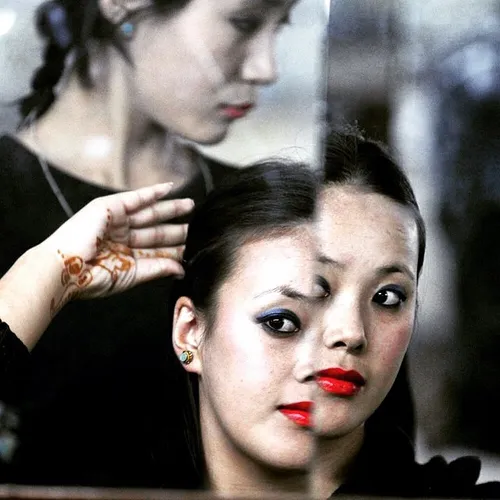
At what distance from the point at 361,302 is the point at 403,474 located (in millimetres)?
249

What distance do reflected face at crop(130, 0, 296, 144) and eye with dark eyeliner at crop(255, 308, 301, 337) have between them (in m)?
0.27

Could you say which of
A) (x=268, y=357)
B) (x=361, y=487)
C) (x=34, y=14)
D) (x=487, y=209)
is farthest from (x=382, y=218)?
(x=34, y=14)

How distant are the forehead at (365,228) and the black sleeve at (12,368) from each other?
46 centimetres

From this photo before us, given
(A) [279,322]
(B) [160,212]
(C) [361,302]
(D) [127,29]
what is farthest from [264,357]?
(D) [127,29]

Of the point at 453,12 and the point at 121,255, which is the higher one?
the point at 453,12

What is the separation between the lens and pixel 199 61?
1.33 metres

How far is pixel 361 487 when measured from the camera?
1.26m

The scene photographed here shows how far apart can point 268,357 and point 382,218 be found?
255 millimetres

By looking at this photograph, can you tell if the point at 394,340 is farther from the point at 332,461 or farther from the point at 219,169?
the point at 219,169

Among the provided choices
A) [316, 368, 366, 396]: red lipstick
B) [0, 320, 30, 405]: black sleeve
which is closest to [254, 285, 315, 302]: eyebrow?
[316, 368, 366, 396]: red lipstick

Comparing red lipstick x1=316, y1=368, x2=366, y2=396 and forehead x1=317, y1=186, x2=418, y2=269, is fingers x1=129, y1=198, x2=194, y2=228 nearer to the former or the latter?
forehead x1=317, y1=186, x2=418, y2=269

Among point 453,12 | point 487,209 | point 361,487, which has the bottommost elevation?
point 361,487

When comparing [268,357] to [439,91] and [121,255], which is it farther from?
[439,91]

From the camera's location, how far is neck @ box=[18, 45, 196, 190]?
1322 millimetres
